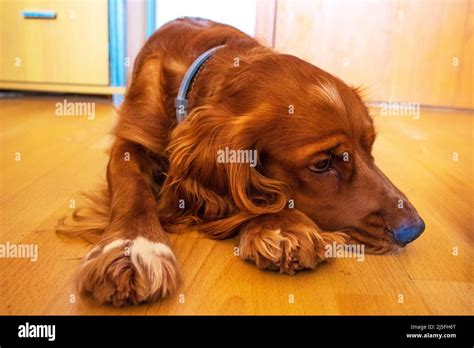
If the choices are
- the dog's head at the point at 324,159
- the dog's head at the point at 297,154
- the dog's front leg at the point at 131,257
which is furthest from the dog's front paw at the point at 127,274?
the dog's head at the point at 324,159

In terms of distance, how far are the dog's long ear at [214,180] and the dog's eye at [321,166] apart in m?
0.11

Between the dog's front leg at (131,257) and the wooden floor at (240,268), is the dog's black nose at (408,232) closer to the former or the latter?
the wooden floor at (240,268)

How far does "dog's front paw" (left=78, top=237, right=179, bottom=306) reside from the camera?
135cm

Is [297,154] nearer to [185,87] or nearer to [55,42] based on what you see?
[185,87]

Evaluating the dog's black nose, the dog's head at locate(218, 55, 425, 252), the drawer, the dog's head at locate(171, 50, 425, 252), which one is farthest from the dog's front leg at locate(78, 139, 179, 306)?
the drawer

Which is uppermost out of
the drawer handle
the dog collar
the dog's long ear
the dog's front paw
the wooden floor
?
the drawer handle

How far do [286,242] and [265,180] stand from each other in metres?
0.25

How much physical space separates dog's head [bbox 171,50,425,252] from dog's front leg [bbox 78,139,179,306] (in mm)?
205

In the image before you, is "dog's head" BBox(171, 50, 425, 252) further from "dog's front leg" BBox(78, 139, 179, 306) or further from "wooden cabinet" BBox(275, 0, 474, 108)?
"wooden cabinet" BBox(275, 0, 474, 108)

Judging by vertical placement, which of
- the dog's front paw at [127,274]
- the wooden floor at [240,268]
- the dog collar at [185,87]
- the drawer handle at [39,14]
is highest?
the drawer handle at [39,14]

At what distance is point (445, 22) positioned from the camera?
4918 millimetres

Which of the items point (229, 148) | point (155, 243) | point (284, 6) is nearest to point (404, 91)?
point (284, 6)

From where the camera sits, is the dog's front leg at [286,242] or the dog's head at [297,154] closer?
the dog's front leg at [286,242]

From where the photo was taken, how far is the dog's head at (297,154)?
5.49 feet
